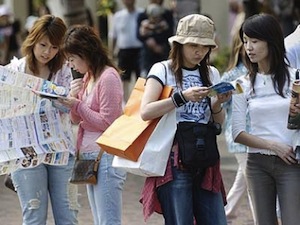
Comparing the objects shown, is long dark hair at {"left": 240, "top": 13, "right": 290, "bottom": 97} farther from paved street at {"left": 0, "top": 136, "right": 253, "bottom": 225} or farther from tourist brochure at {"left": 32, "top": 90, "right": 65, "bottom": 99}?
paved street at {"left": 0, "top": 136, "right": 253, "bottom": 225}

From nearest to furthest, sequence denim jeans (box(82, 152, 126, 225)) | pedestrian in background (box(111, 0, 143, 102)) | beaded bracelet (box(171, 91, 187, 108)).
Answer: beaded bracelet (box(171, 91, 187, 108)) < denim jeans (box(82, 152, 126, 225)) < pedestrian in background (box(111, 0, 143, 102))

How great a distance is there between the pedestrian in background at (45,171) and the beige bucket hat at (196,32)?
1.08 meters

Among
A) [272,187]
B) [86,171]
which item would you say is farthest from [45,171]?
[272,187]

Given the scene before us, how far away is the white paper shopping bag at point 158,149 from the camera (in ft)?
18.8

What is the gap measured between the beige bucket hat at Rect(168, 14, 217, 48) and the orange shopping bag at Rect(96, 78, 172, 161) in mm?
319

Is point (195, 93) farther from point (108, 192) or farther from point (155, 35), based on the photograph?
point (155, 35)

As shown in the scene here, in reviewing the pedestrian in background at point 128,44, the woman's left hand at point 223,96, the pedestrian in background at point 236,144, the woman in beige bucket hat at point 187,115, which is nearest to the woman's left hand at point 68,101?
the woman in beige bucket hat at point 187,115

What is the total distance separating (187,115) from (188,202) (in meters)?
0.52

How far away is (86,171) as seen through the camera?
635 centimetres

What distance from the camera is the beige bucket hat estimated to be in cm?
581

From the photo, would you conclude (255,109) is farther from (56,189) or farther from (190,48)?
(56,189)

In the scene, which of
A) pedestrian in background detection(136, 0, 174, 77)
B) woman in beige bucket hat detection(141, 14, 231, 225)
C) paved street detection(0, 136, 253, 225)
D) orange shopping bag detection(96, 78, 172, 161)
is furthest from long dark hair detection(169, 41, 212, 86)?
pedestrian in background detection(136, 0, 174, 77)

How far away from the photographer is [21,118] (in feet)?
21.0

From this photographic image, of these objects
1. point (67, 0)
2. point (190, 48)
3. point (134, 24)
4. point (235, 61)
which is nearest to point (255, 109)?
point (190, 48)
